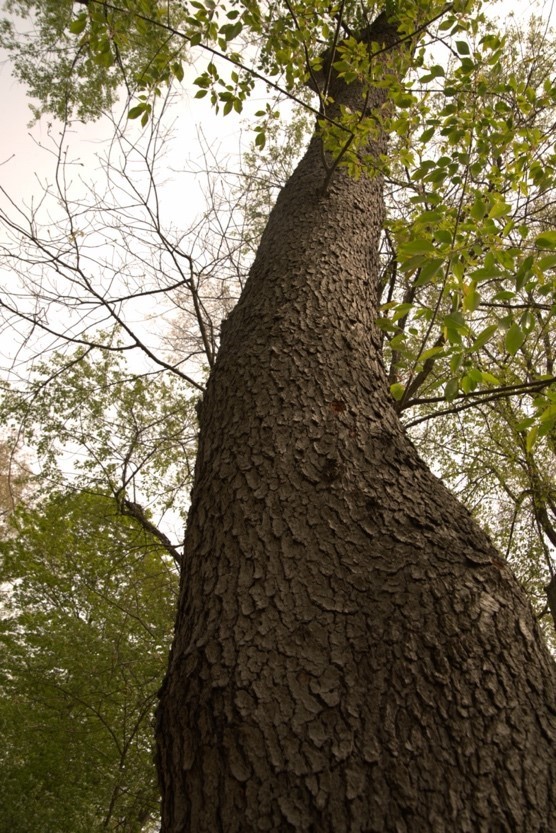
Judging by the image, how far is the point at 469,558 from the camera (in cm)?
136

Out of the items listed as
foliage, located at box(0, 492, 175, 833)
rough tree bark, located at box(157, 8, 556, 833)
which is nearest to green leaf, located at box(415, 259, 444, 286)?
rough tree bark, located at box(157, 8, 556, 833)

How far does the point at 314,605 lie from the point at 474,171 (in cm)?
206

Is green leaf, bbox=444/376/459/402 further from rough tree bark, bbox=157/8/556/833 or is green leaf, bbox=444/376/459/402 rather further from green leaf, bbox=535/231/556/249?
green leaf, bbox=535/231/556/249

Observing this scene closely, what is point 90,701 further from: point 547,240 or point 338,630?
point 547,240

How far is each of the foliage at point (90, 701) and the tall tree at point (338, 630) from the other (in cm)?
359

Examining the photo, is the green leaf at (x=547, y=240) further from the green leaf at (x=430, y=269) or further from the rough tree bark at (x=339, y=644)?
the rough tree bark at (x=339, y=644)

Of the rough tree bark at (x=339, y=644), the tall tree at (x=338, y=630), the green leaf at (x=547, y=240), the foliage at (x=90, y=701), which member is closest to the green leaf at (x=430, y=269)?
the tall tree at (x=338, y=630)

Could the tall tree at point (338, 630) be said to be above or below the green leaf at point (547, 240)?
below

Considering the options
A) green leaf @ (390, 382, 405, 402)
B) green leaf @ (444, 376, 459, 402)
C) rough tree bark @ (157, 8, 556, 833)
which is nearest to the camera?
rough tree bark @ (157, 8, 556, 833)

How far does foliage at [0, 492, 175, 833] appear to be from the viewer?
5531mm

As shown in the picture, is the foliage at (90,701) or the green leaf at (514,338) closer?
the green leaf at (514,338)

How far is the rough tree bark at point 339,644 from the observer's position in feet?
3.06

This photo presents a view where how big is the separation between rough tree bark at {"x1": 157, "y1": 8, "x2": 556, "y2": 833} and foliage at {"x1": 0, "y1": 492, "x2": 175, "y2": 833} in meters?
3.66

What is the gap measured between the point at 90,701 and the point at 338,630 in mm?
6377
